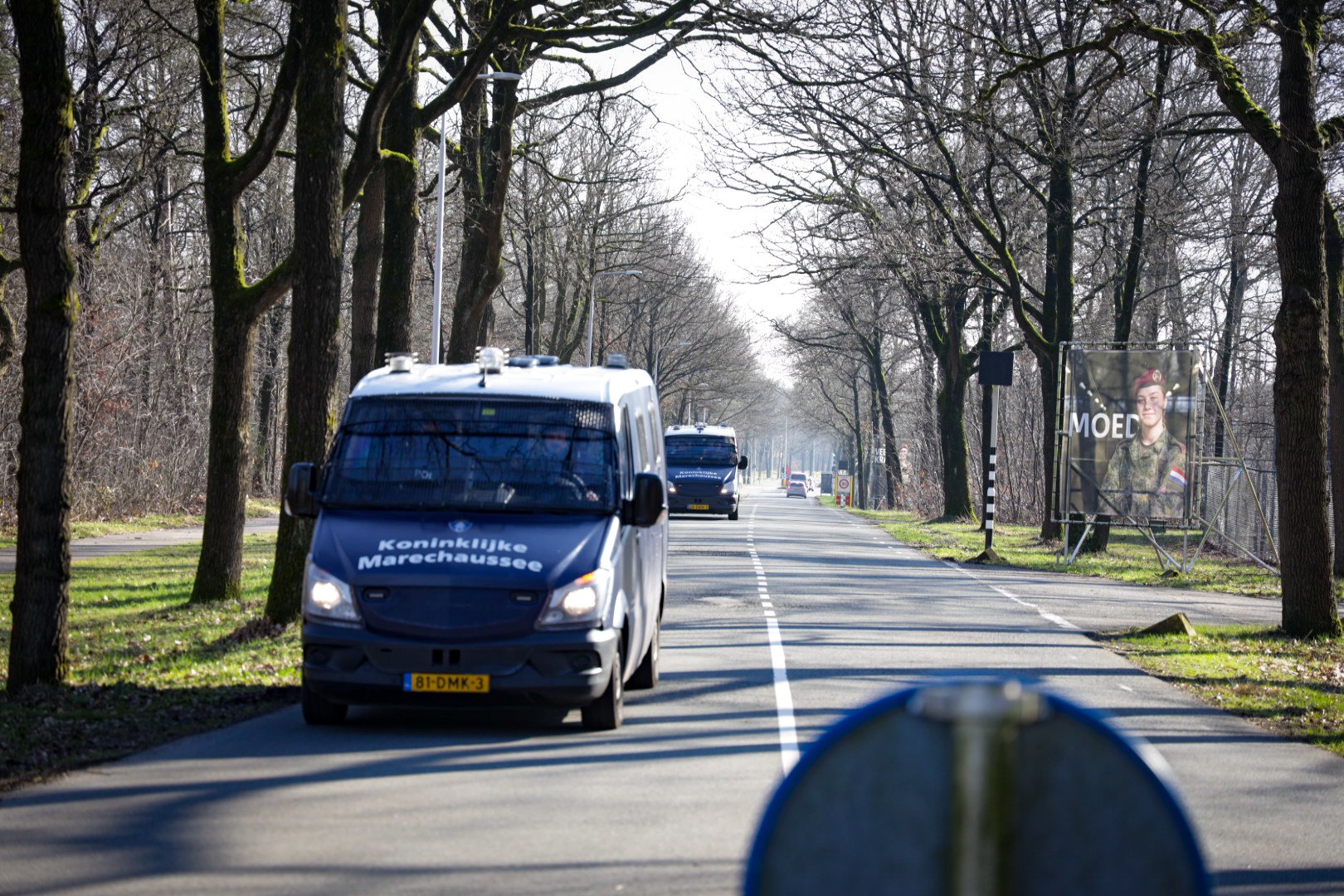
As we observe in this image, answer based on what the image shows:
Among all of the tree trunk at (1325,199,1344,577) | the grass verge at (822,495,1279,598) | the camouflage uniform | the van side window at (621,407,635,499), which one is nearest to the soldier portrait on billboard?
the camouflage uniform

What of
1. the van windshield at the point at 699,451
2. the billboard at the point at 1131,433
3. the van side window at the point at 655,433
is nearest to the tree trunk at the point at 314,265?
the van side window at the point at 655,433

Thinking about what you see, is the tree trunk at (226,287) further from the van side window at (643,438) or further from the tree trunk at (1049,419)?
the tree trunk at (1049,419)

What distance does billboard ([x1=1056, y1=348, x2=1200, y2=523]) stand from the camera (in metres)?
26.6

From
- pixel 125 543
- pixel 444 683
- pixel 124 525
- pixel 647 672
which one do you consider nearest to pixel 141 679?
pixel 444 683

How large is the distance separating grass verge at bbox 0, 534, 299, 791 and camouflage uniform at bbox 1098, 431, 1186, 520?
1551 cm

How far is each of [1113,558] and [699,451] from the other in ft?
49.2

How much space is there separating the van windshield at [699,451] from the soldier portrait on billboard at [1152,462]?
16.9 m

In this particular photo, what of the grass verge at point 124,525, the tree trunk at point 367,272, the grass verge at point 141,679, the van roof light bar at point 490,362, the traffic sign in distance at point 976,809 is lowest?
the grass verge at point 141,679

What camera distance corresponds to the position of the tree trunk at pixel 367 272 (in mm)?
20188

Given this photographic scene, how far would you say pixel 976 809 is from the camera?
1850 mm

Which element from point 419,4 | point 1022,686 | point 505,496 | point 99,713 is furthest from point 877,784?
point 419,4

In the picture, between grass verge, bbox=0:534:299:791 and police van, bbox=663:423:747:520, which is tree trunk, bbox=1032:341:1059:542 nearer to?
police van, bbox=663:423:747:520

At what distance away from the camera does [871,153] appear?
2791 centimetres

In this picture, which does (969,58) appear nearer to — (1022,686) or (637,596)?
(637,596)
